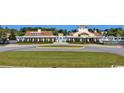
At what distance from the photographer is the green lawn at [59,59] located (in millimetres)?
4188

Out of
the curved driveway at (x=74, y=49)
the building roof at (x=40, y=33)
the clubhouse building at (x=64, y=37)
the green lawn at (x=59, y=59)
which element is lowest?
the green lawn at (x=59, y=59)

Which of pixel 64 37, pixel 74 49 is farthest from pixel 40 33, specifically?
pixel 74 49

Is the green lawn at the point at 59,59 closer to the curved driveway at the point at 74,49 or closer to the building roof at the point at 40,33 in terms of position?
the curved driveway at the point at 74,49

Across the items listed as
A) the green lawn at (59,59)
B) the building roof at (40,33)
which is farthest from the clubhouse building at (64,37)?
the green lawn at (59,59)

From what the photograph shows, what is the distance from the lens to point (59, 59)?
4.18m

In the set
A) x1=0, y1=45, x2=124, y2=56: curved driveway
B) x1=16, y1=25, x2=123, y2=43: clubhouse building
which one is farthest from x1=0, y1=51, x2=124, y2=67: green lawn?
x1=16, y1=25, x2=123, y2=43: clubhouse building

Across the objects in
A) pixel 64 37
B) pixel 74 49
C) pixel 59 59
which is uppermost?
pixel 64 37

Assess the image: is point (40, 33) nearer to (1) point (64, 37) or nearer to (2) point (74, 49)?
(1) point (64, 37)

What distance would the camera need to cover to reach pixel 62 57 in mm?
4188
